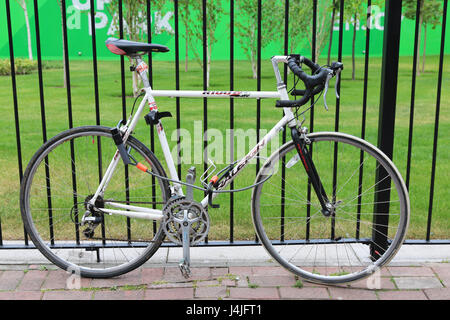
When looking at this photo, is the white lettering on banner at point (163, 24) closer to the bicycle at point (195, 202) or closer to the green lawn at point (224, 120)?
the green lawn at point (224, 120)

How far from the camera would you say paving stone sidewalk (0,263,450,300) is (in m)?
3.01

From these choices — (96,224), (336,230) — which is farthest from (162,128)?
Answer: (336,230)

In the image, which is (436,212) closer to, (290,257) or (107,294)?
(290,257)

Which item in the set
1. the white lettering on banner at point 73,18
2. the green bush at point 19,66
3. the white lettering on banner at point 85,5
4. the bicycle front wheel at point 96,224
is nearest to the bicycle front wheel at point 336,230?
the bicycle front wheel at point 96,224

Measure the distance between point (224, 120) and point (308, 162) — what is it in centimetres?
581

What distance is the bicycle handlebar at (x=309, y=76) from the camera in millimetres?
2760

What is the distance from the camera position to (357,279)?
312 cm

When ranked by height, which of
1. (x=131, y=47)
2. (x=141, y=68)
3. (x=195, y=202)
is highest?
(x=131, y=47)

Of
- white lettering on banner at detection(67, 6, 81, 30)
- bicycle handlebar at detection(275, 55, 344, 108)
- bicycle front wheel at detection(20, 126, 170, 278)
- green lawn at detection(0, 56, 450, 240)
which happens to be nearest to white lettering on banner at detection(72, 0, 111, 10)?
white lettering on banner at detection(67, 6, 81, 30)

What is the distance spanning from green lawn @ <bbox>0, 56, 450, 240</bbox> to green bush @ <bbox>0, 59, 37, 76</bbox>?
0.81 ft

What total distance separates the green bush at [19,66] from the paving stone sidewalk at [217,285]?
516 inches

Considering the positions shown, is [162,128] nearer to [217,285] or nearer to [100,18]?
[217,285]

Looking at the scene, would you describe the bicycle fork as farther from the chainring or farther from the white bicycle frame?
the chainring

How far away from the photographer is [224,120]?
28.7 feet
